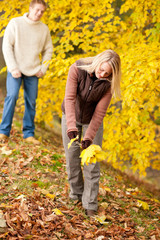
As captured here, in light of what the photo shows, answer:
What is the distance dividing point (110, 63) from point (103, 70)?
3.8 inches

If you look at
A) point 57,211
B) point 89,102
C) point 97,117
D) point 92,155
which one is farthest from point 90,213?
point 89,102

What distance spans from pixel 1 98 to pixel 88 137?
5391 millimetres

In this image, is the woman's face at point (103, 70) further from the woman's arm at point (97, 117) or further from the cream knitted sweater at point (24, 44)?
the cream knitted sweater at point (24, 44)

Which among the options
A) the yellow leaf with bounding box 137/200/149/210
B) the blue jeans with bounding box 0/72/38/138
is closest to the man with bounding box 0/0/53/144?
the blue jeans with bounding box 0/72/38/138

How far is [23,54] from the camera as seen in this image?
4.04 metres

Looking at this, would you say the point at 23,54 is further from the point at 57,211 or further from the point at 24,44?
the point at 57,211

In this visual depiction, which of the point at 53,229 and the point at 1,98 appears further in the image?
the point at 1,98

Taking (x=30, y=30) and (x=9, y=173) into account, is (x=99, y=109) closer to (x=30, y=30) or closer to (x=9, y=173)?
(x=9, y=173)

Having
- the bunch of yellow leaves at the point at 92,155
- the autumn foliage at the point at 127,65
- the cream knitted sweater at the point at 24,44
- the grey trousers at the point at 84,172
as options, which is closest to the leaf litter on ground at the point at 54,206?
the grey trousers at the point at 84,172

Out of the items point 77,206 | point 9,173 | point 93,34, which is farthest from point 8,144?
point 93,34

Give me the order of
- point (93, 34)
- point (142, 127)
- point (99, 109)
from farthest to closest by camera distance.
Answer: point (93, 34), point (142, 127), point (99, 109)

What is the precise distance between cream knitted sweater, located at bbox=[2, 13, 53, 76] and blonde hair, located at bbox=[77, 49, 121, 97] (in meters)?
1.55

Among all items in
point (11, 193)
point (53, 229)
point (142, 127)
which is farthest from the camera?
point (142, 127)

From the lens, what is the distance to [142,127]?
4.02 m
